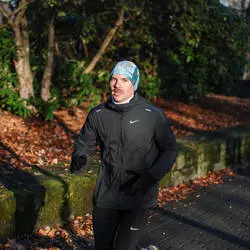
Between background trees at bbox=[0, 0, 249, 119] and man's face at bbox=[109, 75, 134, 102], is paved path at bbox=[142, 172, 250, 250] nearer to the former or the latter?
man's face at bbox=[109, 75, 134, 102]

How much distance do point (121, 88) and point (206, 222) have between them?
3306 millimetres

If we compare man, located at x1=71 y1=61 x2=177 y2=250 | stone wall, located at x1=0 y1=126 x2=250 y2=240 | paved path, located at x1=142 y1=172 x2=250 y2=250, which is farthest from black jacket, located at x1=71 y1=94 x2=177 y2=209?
paved path, located at x1=142 y1=172 x2=250 y2=250

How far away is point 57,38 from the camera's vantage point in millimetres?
10758

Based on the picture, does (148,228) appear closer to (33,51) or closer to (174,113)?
(33,51)

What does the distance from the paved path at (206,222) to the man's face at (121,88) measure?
2.36m

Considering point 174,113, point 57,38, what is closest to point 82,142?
point 57,38

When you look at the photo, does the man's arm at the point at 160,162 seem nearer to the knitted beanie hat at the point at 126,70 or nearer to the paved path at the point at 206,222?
the knitted beanie hat at the point at 126,70

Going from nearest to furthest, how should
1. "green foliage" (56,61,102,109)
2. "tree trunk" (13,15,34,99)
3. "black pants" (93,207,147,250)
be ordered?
"black pants" (93,207,147,250) → "tree trunk" (13,15,34,99) → "green foliage" (56,61,102,109)

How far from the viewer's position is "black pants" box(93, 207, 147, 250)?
3146 mm

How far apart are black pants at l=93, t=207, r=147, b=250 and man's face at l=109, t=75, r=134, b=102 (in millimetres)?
877

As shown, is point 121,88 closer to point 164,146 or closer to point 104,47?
point 164,146

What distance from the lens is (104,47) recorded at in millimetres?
10062

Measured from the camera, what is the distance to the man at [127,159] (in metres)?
3.07

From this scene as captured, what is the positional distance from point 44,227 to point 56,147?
2.83 m
